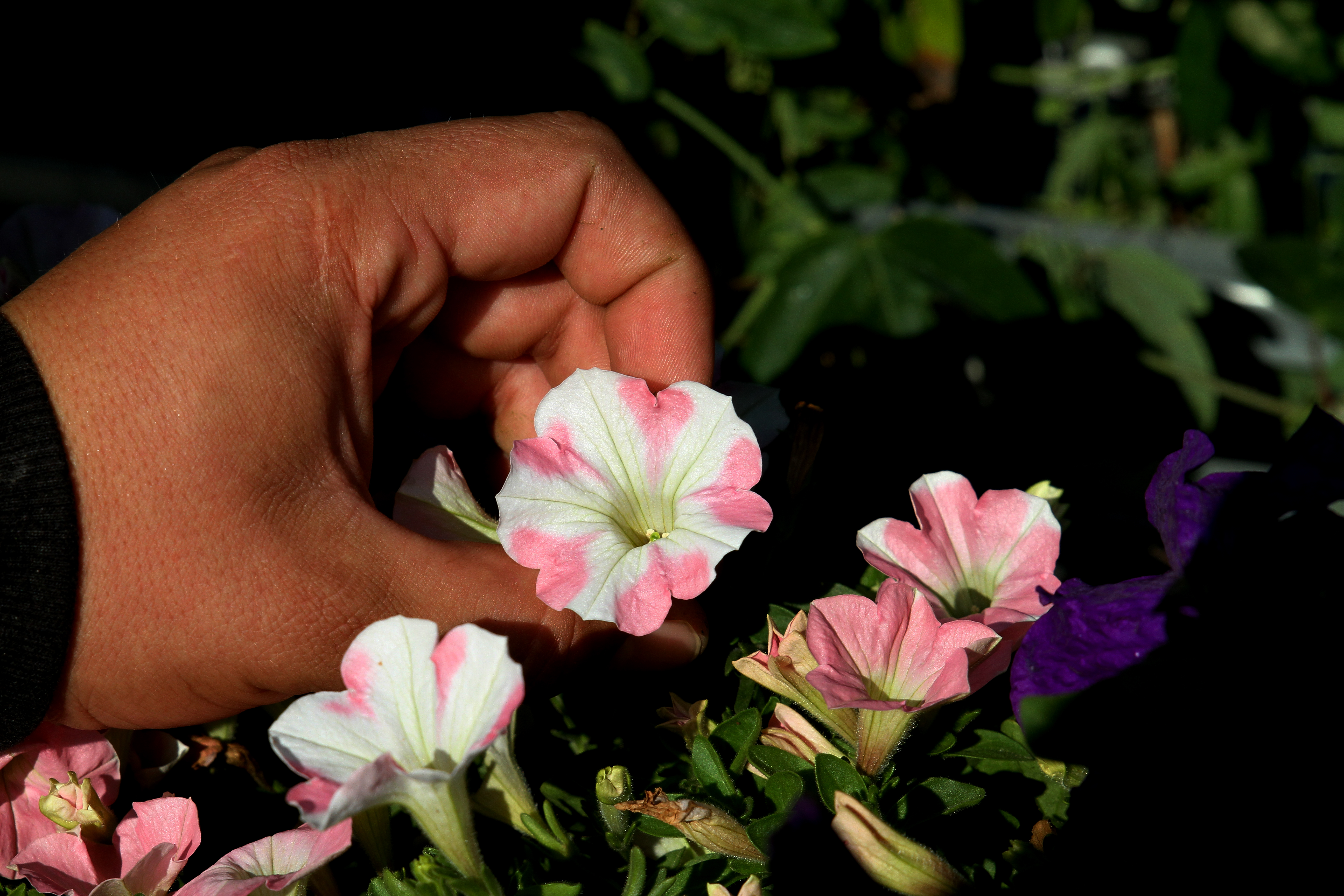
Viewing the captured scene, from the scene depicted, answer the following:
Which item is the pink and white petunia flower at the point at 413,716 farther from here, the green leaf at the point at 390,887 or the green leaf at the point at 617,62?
the green leaf at the point at 617,62

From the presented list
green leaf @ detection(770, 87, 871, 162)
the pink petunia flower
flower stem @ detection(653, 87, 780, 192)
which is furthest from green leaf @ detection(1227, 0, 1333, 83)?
the pink petunia flower

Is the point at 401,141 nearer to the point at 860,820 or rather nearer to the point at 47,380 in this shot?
the point at 47,380

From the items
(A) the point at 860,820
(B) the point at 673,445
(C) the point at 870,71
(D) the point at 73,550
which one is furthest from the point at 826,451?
(C) the point at 870,71

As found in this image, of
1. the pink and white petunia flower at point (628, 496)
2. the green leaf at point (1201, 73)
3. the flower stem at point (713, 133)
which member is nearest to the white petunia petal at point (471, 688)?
the pink and white petunia flower at point (628, 496)

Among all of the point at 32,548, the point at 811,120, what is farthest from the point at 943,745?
the point at 811,120

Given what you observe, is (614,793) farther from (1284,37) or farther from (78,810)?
(1284,37)

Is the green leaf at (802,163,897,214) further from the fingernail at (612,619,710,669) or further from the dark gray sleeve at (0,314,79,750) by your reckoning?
the dark gray sleeve at (0,314,79,750)
